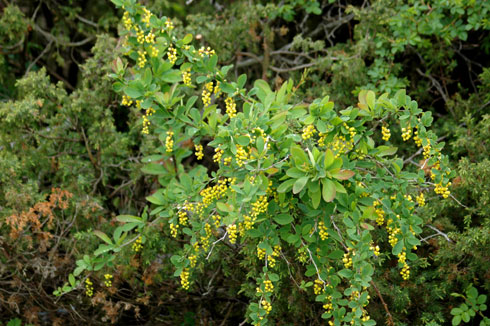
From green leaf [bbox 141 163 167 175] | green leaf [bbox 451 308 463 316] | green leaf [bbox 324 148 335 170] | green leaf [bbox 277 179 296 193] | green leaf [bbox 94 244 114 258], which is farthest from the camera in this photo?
green leaf [bbox 141 163 167 175]

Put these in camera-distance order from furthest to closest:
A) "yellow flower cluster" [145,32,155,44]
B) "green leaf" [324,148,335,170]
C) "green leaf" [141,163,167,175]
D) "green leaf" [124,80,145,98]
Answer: "green leaf" [141,163,167,175], "yellow flower cluster" [145,32,155,44], "green leaf" [124,80,145,98], "green leaf" [324,148,335,170]

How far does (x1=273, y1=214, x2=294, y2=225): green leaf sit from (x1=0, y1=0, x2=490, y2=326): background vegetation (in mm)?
745

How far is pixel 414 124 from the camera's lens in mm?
2340

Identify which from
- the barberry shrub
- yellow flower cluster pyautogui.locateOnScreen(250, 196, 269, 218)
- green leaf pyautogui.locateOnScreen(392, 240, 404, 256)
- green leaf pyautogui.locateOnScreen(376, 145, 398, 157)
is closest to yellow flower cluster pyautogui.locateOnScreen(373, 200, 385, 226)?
the barberry shrub

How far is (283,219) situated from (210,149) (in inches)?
61.0

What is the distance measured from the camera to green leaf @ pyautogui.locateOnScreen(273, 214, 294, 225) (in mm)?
2338

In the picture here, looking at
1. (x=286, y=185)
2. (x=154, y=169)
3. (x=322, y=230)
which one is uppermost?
(x=286, y=185)

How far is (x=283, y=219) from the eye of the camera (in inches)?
92.6

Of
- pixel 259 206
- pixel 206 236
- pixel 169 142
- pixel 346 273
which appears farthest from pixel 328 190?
pixel 169 142

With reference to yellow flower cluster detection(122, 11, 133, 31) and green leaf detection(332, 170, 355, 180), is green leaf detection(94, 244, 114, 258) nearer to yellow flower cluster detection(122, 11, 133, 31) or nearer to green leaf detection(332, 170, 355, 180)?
yellow flower cluster detection(122, 11, 133, 31)

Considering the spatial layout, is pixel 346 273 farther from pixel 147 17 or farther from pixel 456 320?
pixel 147 17

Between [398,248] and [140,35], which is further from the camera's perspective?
[140,35]

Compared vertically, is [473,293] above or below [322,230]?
below

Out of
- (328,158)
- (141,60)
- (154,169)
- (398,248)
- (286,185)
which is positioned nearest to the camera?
(328,158)
